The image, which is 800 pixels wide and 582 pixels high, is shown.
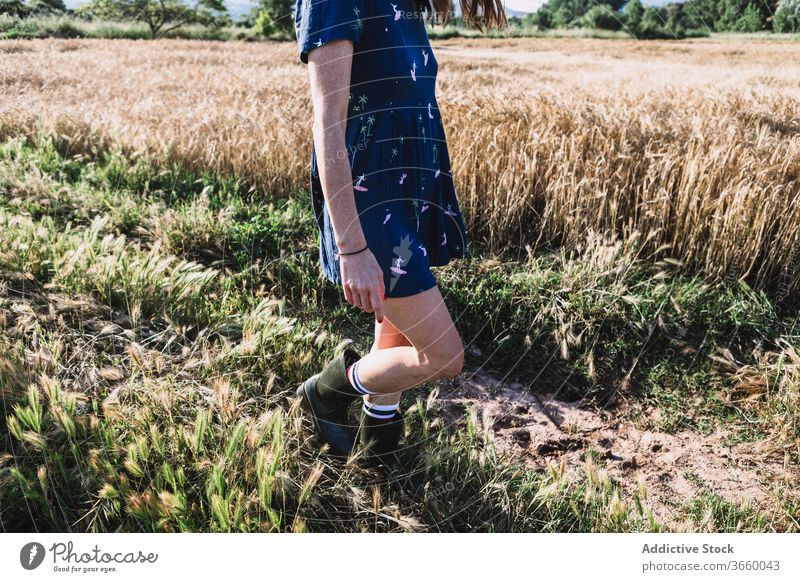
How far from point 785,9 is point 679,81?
2.31 m

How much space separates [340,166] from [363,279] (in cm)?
29

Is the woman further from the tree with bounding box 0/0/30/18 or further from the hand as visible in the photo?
the tree with bounding box 0/0/30/18

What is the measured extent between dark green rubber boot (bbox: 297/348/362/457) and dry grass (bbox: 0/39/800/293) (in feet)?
5.12

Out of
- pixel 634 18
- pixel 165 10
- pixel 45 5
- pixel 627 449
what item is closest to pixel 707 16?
pixel 634 18

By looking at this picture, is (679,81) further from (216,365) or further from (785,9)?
(216,365)

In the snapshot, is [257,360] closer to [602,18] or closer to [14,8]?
[602,18]

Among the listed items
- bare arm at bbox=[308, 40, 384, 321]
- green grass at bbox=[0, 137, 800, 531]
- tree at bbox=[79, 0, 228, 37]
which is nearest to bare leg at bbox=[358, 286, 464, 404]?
bare arm at bbox=[308, 40, 384, 321]

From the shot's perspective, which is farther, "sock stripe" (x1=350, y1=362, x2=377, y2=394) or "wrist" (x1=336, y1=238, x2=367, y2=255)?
"sock stripe" (x1=350, y1=362, x2=377, y2=394)

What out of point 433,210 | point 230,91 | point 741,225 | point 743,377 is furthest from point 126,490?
point 230,91

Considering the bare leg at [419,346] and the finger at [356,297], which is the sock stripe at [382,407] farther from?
the finger at [356,297]

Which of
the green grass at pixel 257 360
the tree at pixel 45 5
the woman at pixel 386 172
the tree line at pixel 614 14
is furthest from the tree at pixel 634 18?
the tree at pixel 45 5

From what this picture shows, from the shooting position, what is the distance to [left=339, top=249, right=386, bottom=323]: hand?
1.55 m

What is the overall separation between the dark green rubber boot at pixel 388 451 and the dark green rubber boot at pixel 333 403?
8cm
